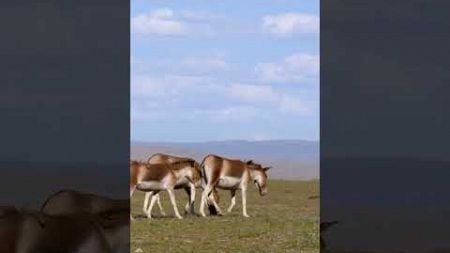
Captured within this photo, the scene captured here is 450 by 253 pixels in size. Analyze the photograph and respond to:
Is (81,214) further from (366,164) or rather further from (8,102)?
(366,164)

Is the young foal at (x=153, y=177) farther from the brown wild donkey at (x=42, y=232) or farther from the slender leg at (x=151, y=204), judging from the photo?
the brown wild donkey at (x=42, y=232)

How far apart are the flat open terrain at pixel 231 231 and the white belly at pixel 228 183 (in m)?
0.22

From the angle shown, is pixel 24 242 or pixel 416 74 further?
pixel 416 74

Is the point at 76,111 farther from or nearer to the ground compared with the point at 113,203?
farther from the ground

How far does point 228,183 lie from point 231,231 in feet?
7.17

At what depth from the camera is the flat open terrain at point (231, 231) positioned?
5039 mm

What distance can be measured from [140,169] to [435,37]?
386 centimetres

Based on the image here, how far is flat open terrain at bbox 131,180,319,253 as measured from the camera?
16.5ft

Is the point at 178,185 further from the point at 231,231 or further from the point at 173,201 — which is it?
the point at 231,231

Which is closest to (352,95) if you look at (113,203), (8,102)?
(113,203)

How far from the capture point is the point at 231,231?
586cm

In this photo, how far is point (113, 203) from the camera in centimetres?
356

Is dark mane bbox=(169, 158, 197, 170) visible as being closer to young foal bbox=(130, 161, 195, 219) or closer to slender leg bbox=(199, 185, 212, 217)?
young foal bbox=(130, 161, 195, 219)

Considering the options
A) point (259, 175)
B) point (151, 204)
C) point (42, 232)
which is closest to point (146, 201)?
point (151, 204)
